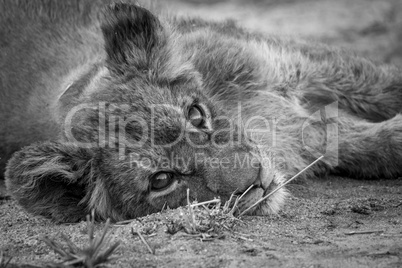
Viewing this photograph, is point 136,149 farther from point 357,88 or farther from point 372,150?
point 357,88

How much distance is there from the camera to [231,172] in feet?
11.5

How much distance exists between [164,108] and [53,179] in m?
0.88

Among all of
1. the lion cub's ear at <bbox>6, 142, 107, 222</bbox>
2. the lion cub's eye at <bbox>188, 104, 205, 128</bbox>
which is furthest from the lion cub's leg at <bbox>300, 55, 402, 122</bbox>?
the lion cub's ear at <bbox>6, 142, 107, 222</bbox>

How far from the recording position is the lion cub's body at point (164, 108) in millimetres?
3652

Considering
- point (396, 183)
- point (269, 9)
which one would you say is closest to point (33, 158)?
point (396, 183)

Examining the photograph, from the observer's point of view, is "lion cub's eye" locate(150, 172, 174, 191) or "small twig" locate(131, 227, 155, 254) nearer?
"small twig" locate(131, 227, 155, 254)

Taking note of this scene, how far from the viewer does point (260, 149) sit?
3977mm

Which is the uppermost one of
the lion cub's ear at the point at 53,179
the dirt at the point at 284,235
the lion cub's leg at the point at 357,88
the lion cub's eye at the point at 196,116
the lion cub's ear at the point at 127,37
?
the lion cub's ear at the point at 127,37

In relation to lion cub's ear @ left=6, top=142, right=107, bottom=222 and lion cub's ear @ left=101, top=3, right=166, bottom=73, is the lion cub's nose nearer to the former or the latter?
lion cub's ear @ left=6, top=142, right=107, bottom=222

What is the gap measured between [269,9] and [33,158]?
6.08 metres

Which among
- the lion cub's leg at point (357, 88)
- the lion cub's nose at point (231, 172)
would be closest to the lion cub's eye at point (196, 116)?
the lion cub's nose at point (231, 172)

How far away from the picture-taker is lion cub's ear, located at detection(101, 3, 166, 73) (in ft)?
13.4

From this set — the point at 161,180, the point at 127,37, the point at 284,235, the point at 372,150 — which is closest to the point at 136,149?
the point at 161,180

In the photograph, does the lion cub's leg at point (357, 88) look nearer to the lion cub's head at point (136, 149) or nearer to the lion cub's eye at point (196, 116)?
the lion cub's head at point (136, 149)
